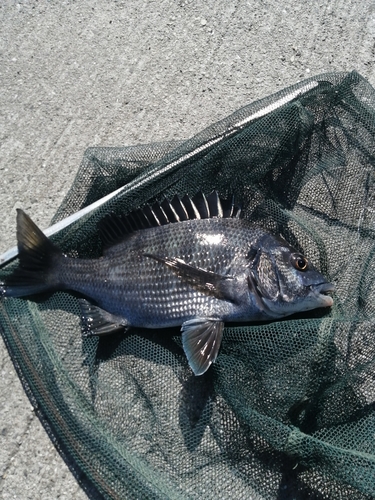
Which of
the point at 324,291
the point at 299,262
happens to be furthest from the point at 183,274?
the point at 324,291

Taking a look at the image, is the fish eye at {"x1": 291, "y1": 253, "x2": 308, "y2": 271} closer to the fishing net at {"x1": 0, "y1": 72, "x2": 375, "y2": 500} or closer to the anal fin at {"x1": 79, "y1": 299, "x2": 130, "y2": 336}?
the fishing net at {"x1": 0, "y1": 72, "x2": 375, "y2": 500}

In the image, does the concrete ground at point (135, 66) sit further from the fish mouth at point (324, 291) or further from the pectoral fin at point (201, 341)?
the fish mouth at point (324, 291)

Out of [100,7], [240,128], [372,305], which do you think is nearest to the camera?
[372,305]

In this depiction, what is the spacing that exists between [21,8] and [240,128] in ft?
8.47

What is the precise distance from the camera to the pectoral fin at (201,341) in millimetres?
2641

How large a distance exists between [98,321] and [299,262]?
3.93 ft

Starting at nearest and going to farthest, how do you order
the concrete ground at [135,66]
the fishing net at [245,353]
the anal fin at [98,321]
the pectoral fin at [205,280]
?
the fishing net at [245,353] < the pectoral fin at [205,280] < the anal fin at [98,321] < the concrete ground at [135,66]

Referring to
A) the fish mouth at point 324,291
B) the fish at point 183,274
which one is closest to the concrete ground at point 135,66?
the fish at point 183,274

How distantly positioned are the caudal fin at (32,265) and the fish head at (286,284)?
1178 millimetres

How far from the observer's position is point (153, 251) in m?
2.90

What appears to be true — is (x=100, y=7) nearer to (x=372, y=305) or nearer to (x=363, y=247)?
(x=363, y=247)

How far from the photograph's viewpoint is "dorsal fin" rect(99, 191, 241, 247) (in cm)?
298

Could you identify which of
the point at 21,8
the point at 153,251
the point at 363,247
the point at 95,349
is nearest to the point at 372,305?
the point at 363,247

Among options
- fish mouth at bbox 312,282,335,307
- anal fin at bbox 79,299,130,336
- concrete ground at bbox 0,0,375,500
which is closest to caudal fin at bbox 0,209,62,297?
anal fin at bbox 79,299,130,336
